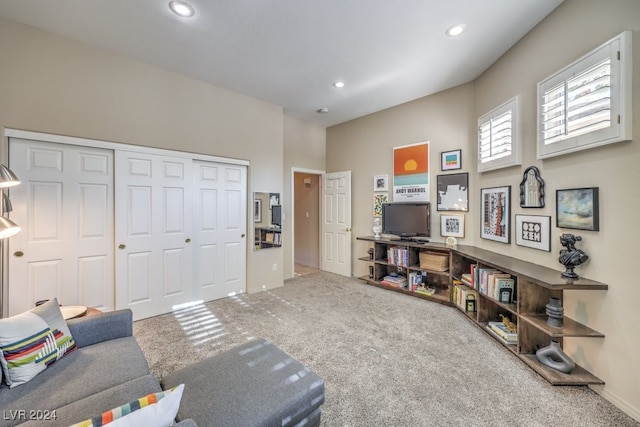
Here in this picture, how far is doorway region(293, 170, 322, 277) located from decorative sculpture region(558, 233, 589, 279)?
13.7ft

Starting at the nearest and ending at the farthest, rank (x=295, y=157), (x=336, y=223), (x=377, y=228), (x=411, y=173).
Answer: (x=411, y=173) → (x=377, y=228) → (x=295, y=157) → (x=336, y=223)

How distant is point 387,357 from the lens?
2.38 m

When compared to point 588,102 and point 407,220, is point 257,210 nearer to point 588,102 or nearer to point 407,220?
point 407,220

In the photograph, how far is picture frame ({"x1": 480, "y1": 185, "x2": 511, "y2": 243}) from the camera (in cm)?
302

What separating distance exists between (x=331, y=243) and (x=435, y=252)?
219 cm

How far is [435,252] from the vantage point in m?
3.93

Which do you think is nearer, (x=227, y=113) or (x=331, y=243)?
(x=227, y=113)

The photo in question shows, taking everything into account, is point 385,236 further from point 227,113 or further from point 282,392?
point 282,392

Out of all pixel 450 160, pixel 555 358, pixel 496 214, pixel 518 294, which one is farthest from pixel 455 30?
pixel 555 358

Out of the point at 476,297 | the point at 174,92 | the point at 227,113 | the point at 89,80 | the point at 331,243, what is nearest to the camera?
the point at 89,80

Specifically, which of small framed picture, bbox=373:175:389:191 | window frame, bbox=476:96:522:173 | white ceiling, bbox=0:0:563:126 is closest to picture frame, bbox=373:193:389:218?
small framed picture, bbox=373:175:389:191

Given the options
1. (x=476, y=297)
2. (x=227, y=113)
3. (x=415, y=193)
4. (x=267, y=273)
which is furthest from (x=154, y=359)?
(x=415, y=193)

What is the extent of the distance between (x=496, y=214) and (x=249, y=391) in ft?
10.8

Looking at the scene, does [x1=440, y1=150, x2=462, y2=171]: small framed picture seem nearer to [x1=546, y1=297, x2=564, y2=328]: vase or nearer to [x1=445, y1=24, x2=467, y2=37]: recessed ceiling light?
[x1=445, y1=24, x2=467, y2=37]: recessed ceiling light
